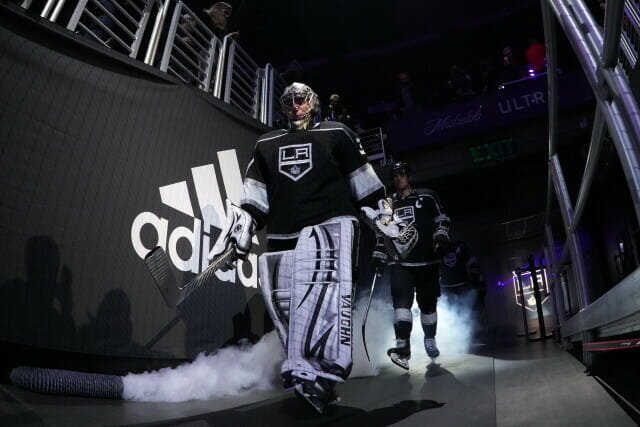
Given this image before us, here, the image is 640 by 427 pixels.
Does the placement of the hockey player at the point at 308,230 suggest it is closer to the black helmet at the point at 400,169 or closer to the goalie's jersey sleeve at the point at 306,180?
the goalie's jersey sleeve at the point at 306,180

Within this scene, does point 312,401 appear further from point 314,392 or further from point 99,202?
point 99,202

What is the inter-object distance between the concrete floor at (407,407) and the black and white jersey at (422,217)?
5.15 feet

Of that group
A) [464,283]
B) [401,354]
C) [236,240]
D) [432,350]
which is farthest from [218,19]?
[464,283]

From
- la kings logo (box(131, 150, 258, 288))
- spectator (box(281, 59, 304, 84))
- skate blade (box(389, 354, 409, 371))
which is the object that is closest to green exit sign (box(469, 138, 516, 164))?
spectator (box(281, 59, 304, 84))

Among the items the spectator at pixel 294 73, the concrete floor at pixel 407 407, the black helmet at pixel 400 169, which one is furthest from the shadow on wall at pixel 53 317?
the spectator at pixel 294 73

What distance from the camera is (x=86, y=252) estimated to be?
8.00 ft

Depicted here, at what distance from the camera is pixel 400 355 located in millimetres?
3232

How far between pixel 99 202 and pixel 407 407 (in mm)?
1988

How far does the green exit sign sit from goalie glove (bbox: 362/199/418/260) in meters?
7.24

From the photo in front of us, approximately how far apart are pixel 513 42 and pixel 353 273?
14189 millimetres

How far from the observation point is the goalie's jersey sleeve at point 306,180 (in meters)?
2.14

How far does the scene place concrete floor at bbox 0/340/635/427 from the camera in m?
1.39

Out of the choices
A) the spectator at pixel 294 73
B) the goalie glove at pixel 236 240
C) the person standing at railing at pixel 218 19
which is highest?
the spectator at pixel 294 73

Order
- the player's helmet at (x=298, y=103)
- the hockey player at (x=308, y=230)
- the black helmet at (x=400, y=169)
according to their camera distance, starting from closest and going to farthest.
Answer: the hockey player at (x=308, y=230)
the player's helmet at (x=298, y=103)
the black helmet at (x=400, y=169)
